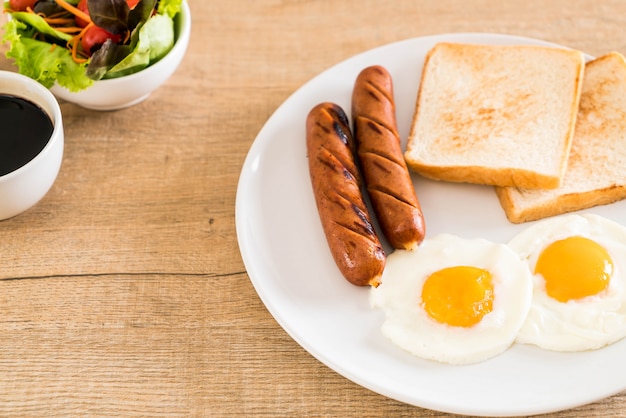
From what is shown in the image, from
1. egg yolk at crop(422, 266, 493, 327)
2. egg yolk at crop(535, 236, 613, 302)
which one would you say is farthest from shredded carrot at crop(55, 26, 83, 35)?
egg yolk at crop(535, 236, 613, 302)

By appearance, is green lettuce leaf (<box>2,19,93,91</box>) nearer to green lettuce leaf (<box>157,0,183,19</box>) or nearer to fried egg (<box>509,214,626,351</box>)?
green lettuce leaf (<box>157,0,183,19</box>)

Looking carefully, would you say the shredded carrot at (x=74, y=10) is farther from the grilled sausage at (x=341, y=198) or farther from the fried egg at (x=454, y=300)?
the fried egg at (x=454, y=300)

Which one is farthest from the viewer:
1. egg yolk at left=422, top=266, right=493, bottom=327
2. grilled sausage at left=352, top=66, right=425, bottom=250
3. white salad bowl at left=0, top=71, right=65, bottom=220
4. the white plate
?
white salad bowl at left=0, top=71, right=65, bottom=220

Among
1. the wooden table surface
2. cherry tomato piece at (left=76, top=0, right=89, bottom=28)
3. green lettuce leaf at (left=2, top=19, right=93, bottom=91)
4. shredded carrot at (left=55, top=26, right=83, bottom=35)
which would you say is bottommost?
the wooden table surface

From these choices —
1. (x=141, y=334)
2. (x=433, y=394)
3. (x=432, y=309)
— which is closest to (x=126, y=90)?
(x=141, y=334)

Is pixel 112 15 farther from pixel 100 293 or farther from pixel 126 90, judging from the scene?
pixel 100 293

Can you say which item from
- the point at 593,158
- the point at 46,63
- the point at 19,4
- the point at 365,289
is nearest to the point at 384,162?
the point at 365,289

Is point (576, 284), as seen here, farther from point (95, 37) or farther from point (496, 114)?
point (95, 37)

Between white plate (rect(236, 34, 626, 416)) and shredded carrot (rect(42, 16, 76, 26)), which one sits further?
shredded carrot (rect(42, 16, 76, 26))
